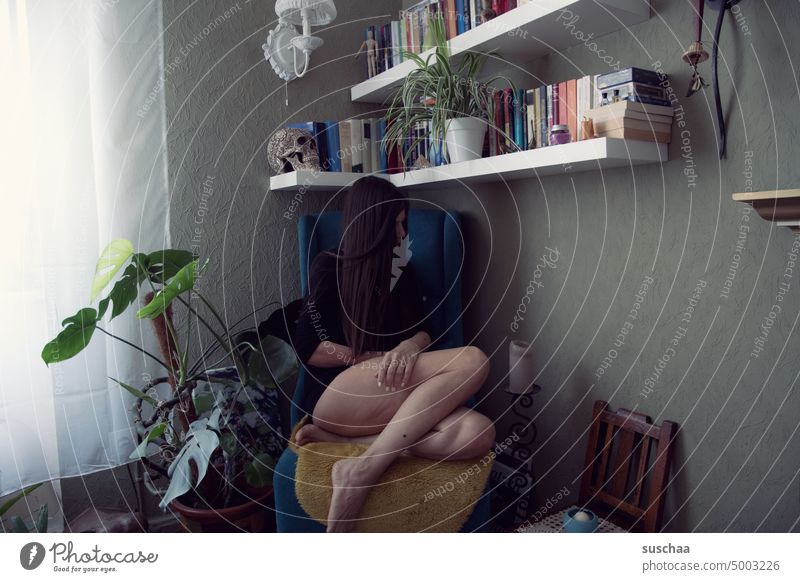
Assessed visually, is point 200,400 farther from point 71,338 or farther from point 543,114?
point 543,114

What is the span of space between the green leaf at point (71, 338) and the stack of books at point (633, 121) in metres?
1.17

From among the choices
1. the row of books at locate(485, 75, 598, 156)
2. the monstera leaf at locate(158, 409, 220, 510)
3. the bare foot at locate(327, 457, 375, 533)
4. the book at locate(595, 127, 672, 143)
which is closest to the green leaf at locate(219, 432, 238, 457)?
the monstera leaf at locate(158, 409, 220, 510)

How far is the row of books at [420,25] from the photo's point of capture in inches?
60.6

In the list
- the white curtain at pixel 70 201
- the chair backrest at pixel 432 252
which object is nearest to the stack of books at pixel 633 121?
the chair backrest at pixel 432 252

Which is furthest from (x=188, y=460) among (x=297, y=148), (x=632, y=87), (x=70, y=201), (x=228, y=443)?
(x=632, y=87)

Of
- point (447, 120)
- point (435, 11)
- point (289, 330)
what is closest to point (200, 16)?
point (435, 11)

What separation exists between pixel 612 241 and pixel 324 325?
746mm

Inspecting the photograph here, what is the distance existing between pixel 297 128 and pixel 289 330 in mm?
584

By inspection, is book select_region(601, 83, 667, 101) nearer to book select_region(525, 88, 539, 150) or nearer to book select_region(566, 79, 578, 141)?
book select_region(566, 79, 578, 141)

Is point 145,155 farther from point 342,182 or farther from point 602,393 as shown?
point 602,393

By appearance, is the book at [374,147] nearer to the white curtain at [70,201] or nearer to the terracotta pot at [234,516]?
the white curtain at [70,201]

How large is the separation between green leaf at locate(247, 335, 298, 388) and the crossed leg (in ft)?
0.37

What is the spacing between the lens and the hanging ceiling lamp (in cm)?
155

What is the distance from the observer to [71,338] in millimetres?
1312
